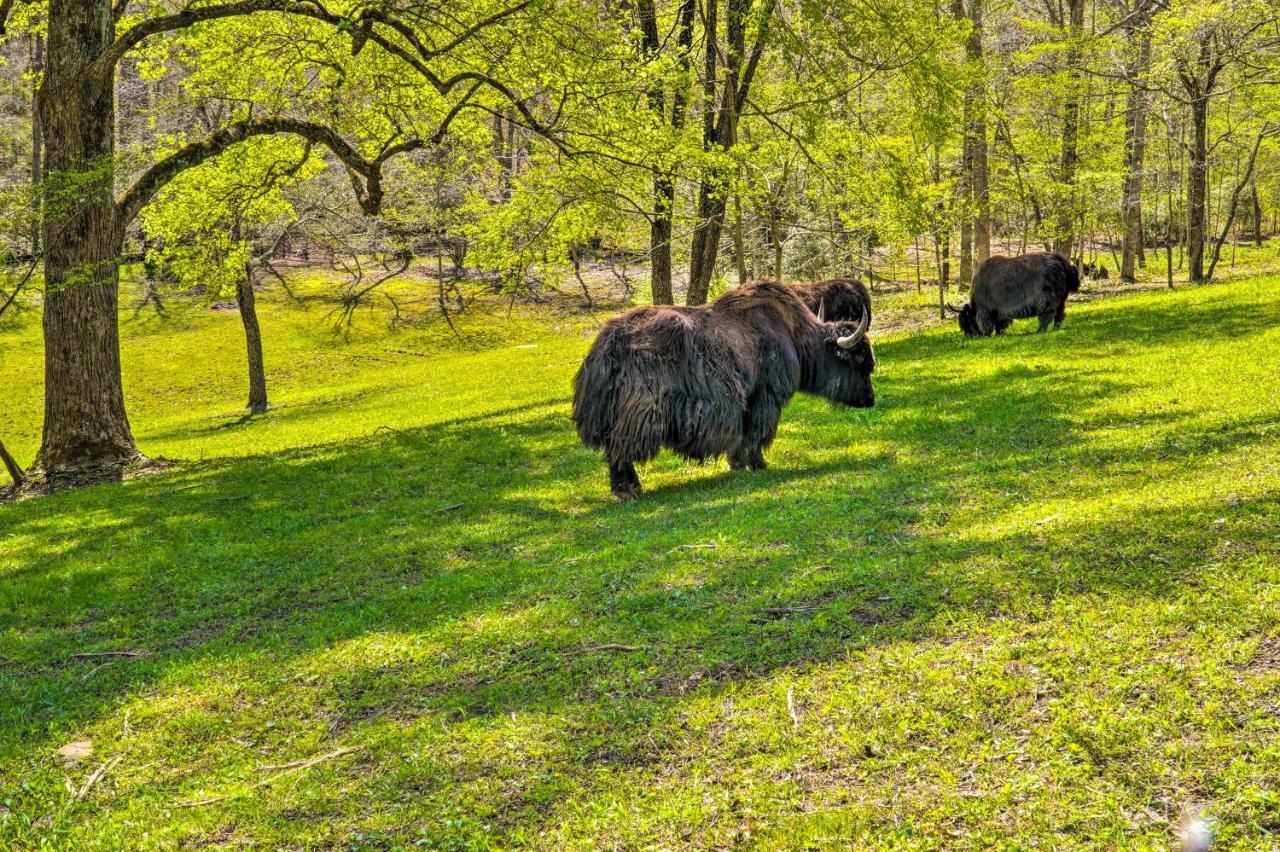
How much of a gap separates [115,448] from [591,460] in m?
10.4

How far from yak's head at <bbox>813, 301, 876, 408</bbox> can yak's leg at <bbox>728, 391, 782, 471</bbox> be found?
1.53 m

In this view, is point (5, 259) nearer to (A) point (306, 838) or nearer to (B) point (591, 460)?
(B) point (591, 460)

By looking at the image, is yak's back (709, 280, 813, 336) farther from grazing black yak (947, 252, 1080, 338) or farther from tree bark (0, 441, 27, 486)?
tree bark (0, 441, 27, 486)

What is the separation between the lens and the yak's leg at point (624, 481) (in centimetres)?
1189

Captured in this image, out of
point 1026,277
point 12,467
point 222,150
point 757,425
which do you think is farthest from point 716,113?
point 12,467

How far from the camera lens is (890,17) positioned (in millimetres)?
17375

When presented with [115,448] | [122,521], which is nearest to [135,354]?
[115,448]

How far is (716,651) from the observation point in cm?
628

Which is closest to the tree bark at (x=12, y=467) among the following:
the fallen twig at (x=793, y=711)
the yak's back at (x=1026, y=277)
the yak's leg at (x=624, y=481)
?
the yak's leg at (x=624, y=481)

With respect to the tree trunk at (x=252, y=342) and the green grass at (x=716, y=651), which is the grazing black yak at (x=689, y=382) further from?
the tree trunk at (x=252, y=342)

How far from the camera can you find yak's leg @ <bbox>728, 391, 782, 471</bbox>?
12.4 meters

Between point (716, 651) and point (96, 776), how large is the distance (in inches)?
150

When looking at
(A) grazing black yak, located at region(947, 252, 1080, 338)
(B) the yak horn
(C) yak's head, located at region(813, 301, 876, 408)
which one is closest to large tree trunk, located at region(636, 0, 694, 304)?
(C) yak's head, located at region(813, 301, 876, 408)

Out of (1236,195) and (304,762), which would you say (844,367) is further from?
(1236,195)
